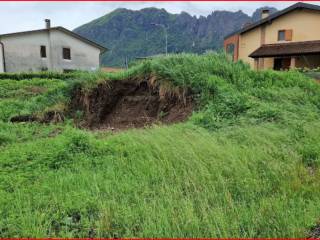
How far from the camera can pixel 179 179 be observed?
4.03 meters

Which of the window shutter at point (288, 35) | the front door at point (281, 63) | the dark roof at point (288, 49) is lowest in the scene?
the front door at point (281, 63)

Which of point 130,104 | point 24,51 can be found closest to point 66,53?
point 24,51

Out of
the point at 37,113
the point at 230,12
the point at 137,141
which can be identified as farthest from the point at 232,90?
the point at 230,12

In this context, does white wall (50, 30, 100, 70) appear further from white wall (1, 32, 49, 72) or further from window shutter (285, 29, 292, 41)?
window shutter (285, 29, 292, 41)

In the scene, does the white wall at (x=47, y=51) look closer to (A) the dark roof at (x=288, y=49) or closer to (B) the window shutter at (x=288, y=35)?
(A) the dark roof at (x=288, y=49)

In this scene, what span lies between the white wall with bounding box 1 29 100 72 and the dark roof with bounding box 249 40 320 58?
16420 mm

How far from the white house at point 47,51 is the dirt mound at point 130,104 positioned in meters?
22.3

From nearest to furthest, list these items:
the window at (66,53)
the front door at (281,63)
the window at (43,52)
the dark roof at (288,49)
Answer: the dark roof at (288,49) → the front door at (281,63) → the window at (43,52) → the window at (66,53)

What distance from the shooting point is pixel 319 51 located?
20984 millimetres

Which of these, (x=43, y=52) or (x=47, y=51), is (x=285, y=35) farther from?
(x=43, y=52)

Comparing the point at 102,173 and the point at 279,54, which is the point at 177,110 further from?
the point at 279,54

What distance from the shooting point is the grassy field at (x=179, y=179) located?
3053mm

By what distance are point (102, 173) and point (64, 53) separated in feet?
108

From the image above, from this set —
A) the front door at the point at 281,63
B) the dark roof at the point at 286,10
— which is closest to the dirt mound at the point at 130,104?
the dark roof at the point at 286,10
